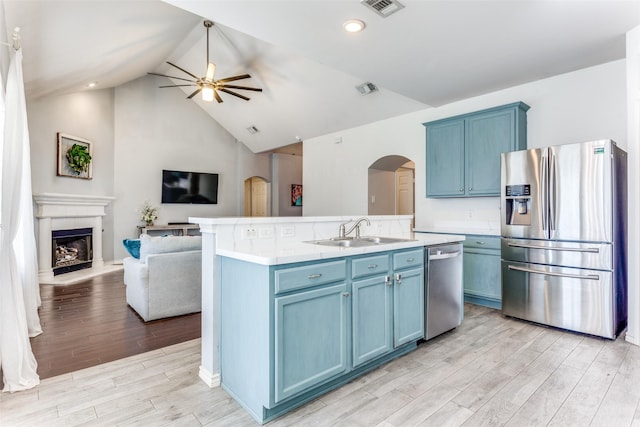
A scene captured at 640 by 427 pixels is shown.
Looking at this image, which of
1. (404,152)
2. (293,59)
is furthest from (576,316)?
(293,59)

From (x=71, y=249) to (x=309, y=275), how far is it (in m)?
6.23

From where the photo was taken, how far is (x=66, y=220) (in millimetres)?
6020

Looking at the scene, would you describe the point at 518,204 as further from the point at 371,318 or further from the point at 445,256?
the point at 371,318

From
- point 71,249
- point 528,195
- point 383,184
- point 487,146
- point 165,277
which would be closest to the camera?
point 528,195

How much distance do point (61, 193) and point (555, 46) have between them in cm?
751

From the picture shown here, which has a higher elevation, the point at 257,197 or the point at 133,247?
the point at 257,197

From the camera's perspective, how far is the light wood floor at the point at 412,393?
191 centimetres

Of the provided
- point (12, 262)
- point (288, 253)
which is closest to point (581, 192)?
point (288, 253)

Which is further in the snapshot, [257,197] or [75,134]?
[257,197]

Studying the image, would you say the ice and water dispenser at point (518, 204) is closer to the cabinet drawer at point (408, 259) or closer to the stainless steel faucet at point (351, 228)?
the cabinet drawer at point (408, 259)

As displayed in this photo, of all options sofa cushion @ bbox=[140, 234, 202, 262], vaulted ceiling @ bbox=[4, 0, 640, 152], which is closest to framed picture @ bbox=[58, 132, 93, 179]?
vaulted ceiling @ bbox=[4, 0, 640, 152]

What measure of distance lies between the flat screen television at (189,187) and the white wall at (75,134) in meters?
1.14

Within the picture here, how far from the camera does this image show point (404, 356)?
2719mm

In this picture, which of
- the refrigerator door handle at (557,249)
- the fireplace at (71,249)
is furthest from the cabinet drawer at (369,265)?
the fireplace at (71,249)
